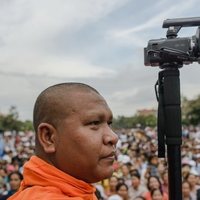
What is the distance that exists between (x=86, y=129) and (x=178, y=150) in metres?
0.62

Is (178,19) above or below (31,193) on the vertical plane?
above

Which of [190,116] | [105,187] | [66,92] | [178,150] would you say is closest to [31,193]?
[66,92]

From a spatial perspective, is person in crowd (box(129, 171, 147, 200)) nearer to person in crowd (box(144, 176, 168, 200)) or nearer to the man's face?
person in crowd (box(144, 176, 168, 200))

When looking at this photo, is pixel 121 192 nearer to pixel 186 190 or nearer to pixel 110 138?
pixel 186 190

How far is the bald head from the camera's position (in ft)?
5.33

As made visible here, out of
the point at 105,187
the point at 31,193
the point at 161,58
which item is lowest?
the point at 105,187

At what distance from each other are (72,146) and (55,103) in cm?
15

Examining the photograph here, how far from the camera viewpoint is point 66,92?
5.46ft

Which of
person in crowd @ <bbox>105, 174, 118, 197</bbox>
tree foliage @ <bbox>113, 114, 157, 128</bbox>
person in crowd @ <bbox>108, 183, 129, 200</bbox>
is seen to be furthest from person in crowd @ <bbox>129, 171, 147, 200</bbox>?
tree foliage @ <bbox>113, 114, 157, 128</bbox>

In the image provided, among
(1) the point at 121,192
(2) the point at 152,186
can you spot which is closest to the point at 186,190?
(2) the point at 152,186

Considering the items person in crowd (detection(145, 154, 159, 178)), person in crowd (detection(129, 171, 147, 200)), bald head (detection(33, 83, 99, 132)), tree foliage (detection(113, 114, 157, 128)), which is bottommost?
person in crowd (detection(129, 171, 147, 200))

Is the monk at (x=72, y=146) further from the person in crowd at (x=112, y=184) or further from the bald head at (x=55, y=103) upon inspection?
the person in crowd at (x=112, y=184)

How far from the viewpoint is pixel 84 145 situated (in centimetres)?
159

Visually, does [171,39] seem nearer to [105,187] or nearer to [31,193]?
[31,193]
